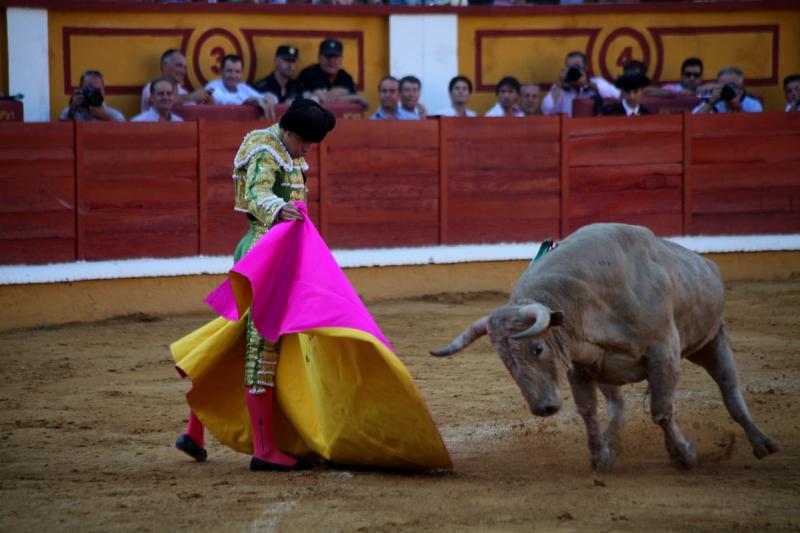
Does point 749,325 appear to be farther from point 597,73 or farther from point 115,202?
point 115,202

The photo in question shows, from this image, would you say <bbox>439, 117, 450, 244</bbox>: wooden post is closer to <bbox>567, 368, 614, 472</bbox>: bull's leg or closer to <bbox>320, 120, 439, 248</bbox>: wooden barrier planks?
<bbox>320, 120, 439, 248</bbox>: wooden barrier planks

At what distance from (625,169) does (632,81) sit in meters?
0.60

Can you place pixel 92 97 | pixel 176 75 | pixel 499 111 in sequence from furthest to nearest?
pixel 499 111 → pixel 176 75 → pixel 92 97

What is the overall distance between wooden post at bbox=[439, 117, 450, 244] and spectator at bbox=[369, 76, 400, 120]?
32 centimetres

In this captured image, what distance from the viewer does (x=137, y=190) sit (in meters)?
7.75

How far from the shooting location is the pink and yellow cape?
154 inches

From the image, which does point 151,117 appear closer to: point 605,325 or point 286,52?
point 286,52

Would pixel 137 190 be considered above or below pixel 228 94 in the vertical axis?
below

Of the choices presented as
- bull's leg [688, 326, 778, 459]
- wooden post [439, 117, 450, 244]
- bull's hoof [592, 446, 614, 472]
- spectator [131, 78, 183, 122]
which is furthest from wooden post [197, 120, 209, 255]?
bull's hoof [592, 446, 614, 472]

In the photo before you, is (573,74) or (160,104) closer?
(160,104)

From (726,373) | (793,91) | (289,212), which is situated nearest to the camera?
(289,212)

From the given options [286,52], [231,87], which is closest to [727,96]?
[286,52]

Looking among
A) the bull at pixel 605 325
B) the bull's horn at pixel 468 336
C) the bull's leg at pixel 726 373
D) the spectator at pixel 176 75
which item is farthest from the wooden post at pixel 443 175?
the bull's horn at pixel 468 336

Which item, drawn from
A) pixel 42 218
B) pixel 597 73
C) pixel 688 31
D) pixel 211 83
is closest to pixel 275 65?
pixel 211 83
